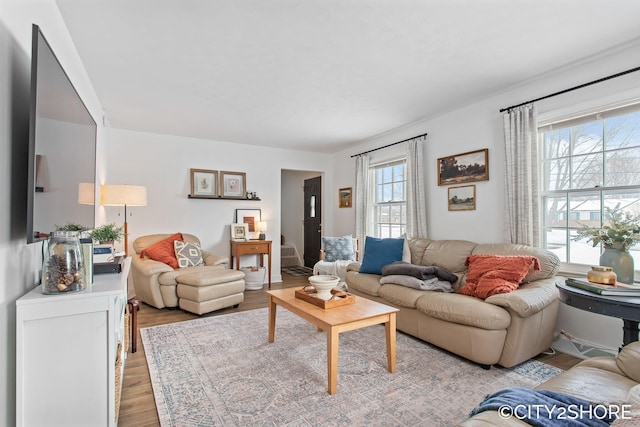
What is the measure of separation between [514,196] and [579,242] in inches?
25.6

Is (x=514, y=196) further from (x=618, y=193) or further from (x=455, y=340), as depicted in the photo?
(x=455, y=340)

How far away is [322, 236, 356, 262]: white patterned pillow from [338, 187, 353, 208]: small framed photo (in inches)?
40.2

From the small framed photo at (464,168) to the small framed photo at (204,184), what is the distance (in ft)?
11.4

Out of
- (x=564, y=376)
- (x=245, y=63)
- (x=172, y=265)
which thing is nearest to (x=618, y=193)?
(x=564, y=376)

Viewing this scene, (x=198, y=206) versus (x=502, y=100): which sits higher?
(x=502, y=100)

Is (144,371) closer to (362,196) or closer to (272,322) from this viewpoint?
(272,322)

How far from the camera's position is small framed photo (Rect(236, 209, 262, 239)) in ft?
17.9

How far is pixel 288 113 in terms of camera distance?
12.7ft

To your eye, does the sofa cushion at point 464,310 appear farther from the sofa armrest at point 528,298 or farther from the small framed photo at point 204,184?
the small framed photo at point 204,184

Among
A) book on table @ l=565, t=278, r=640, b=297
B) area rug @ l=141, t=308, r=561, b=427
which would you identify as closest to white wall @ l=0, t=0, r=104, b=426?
area rug @ l=141, t=308, r=561, b=427

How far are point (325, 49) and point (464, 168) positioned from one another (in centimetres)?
217

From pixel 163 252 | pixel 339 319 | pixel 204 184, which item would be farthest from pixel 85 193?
pixel 204 184

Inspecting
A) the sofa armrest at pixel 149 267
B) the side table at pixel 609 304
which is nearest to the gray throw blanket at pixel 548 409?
the side table at pixel 609 304

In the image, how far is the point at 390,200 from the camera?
4.93 m
